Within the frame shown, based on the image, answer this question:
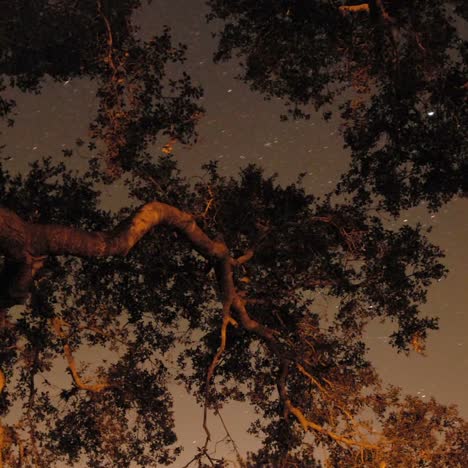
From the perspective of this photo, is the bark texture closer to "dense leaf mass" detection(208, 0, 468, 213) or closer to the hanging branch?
the hanging branch

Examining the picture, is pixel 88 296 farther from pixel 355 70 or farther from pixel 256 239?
pixel 355 70

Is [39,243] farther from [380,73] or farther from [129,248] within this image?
[380,73]

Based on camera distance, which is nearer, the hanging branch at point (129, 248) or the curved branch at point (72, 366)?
the hanging branch at point (129, 248)

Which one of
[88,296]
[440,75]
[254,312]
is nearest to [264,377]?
[254,312]

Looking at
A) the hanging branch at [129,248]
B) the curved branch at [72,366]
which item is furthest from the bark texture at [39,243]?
the curved branch at [72,366]

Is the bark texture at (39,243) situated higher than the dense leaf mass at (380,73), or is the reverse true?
the dense leaf mass at (380,73)

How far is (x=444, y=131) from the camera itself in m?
8.45

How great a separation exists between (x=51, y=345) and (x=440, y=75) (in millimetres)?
6047

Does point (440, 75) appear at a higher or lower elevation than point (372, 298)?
higher

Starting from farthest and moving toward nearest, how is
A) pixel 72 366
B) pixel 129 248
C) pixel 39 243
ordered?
1. pixel 72 366
2. pixel 129 248
3. pixel 39 243

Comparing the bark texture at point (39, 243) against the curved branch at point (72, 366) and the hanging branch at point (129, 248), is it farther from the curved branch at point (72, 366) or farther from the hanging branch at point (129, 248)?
the curved branch at point (72, 366)

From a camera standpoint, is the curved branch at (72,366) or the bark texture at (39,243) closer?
the bark texture at (39,243)

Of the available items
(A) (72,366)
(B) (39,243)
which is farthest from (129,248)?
Result: (A) (72,366)

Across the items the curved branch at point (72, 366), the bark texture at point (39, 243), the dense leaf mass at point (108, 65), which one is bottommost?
the bark texture at point (39, 243)
